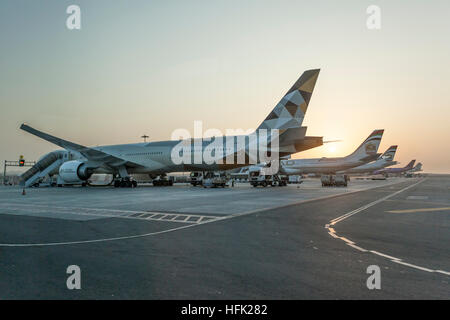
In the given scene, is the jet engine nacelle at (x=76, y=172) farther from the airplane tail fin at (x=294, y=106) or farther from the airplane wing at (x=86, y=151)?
the airplane tail fin at (x=294, y=106)

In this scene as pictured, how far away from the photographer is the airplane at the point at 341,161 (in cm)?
6356

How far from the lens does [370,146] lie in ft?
210

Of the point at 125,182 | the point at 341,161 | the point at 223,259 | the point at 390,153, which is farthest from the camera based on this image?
the point at 390,153

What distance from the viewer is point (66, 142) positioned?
1249 inches

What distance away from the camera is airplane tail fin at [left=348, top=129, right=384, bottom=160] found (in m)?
62.9

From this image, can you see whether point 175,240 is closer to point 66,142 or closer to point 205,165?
point 205,165

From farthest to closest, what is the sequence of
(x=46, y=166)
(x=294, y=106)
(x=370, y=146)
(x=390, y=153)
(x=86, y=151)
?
(x=390, y=153)
(x=370, y=146)
(x=46, y=166)
(x=86, y=151)
(x=294, y=106)

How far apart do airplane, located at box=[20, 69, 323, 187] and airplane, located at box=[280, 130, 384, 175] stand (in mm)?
33392

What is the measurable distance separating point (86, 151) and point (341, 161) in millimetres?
54357

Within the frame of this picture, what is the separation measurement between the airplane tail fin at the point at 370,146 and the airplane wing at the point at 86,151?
1898 inches

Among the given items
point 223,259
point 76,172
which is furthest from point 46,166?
→ point 223,259

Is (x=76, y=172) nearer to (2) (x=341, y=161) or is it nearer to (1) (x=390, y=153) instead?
(2) (x=341, y=161)

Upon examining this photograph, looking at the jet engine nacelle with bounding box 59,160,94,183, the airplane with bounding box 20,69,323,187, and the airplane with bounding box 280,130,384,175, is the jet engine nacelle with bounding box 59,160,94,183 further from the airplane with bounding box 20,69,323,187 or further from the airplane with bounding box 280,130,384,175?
the airplane with bounding box 280,130,384,175
